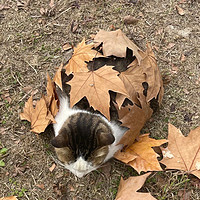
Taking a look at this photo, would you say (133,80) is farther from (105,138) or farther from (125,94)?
(105,138)

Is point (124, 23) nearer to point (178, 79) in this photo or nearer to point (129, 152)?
point (178, 79)

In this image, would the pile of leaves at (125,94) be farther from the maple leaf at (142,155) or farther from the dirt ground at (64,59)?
the dirt ground at (64,59)

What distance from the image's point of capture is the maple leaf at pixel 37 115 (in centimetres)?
274

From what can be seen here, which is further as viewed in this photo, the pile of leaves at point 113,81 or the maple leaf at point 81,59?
the maple leaf at point 81,59

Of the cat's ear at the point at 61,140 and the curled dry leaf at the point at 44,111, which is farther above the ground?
the cat's ear at the point at 61,140

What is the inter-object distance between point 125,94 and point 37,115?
0.94 meters

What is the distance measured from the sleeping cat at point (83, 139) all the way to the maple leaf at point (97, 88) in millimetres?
139

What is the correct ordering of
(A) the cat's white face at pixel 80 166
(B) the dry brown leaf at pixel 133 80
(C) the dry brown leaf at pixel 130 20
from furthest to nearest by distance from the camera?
1. (C) the dry brown leaf at pixel 130 20
2. (B) the dry brown leaf at pixel 133 80
3. (A) the cat's white face at pixel 80 166

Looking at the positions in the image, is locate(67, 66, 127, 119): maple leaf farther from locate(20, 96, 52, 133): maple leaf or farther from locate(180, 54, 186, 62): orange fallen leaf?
locate(180, 54, 186, 62): orange fallen leaf

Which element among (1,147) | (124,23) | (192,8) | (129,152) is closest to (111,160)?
(129,152)

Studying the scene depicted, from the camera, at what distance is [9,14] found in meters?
3.49

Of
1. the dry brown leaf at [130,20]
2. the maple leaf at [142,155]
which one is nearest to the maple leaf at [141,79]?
the maple leaf at [142,155]

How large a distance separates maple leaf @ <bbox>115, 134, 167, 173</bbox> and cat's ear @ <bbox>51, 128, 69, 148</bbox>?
0.63m

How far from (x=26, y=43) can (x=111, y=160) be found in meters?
1.67
